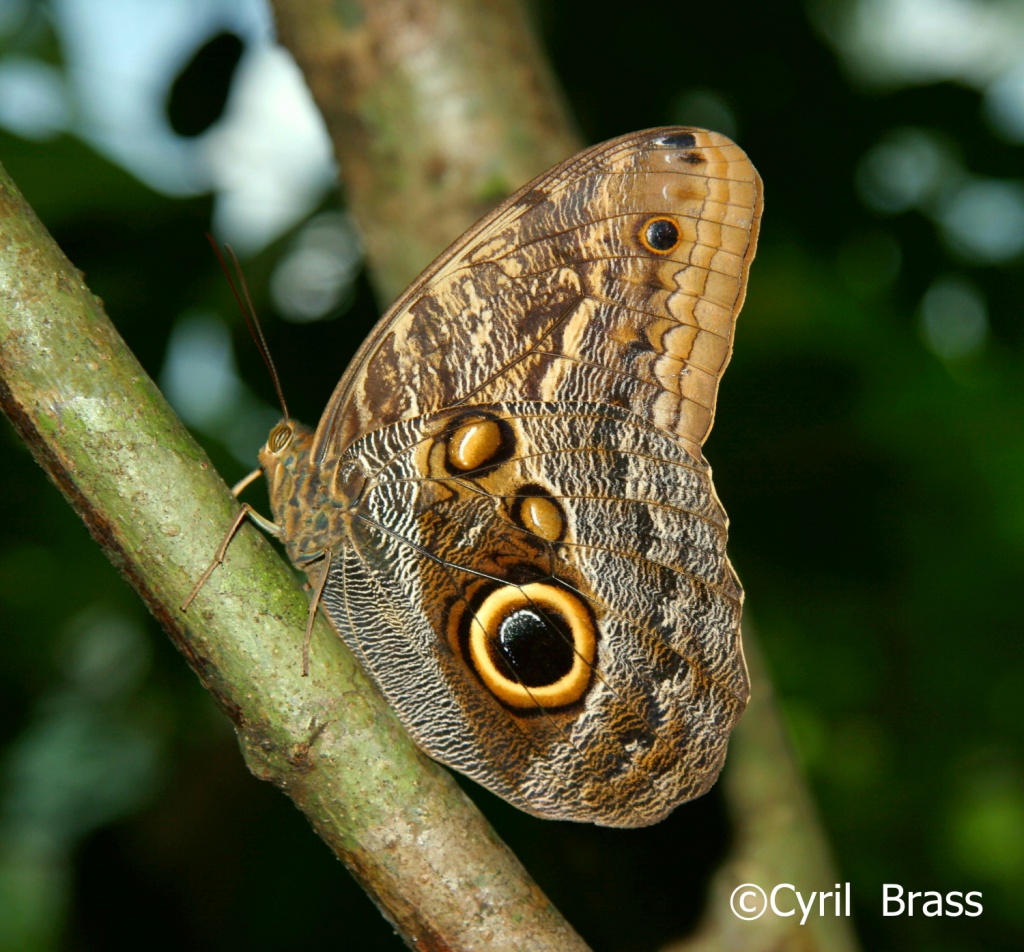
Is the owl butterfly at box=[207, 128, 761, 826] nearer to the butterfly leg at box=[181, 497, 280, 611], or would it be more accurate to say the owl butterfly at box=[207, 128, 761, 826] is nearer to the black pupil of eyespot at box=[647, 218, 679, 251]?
the black pupil of eyespot at box=[647, 218, 679, 251]

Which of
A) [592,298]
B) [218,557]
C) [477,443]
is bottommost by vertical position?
[477,443]

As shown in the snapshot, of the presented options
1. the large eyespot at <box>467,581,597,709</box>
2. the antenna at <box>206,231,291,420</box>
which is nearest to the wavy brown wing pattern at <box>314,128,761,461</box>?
the antenna at <box>206,231,291,420</box>

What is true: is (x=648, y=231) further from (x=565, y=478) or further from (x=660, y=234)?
(x=565, y=478)

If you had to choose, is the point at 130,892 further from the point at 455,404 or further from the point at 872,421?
the point at 872,421

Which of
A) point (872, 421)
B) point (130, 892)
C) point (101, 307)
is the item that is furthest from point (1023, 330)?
point (130, 892)

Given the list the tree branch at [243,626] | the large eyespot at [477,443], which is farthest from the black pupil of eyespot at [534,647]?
the tree branch at [243,626]

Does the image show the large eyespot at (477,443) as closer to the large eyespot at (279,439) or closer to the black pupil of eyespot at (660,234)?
the large eyespot at (279,439)

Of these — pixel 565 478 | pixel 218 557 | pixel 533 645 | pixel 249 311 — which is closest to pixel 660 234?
pixel 565 478
